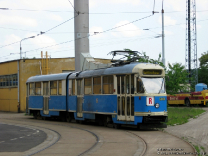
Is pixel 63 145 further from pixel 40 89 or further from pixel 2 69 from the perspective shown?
pixel 2 69

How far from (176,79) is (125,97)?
16.8 metres

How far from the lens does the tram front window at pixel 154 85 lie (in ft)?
57.2

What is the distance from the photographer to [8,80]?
44750mm

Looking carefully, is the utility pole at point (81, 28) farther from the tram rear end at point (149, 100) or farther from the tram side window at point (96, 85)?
the tram rear end at point (149, 100)

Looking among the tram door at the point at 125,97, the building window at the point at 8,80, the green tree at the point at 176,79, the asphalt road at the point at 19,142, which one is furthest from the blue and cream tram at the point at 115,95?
the building window at the point at 8,80

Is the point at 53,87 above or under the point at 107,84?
under

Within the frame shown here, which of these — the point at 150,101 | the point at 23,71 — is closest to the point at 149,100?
the point at 150,101

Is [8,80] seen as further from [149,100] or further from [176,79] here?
[149,100]

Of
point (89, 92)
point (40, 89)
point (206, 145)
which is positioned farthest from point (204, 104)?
point (206, 145)

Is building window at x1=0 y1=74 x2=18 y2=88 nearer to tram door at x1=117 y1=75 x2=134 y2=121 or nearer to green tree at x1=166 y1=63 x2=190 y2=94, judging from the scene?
green tree at x1=166 y1=63 x2=190 y2=94

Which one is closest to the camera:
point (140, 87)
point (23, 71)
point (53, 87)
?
point (140, 87)

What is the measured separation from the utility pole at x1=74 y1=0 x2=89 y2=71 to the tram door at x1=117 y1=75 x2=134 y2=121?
15.5 m

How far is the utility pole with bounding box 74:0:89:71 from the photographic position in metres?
33.6

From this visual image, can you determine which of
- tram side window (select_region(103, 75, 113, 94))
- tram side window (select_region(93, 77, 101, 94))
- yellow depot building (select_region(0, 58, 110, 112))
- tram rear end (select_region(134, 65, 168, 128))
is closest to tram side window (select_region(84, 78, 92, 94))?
tram side window (select_region(93, 77, 101, 94))
